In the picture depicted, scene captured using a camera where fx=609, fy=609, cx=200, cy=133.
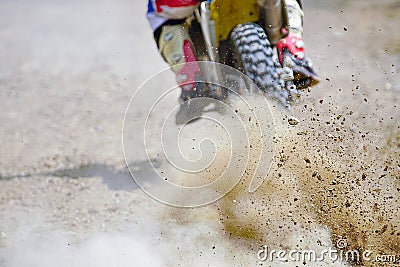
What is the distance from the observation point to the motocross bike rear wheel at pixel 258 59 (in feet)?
9.79

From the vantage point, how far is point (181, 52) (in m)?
3.23

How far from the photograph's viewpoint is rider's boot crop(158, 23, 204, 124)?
3.22 metres

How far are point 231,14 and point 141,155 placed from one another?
1.48 m

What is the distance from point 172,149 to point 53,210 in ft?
2.74

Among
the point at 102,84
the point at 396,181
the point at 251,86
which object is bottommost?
the point at 102,84

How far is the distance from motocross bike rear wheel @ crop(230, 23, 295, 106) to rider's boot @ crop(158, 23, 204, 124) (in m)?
0.26

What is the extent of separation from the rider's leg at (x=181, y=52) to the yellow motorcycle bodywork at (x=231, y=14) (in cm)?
25

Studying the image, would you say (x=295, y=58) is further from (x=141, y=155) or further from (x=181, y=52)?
(x=141, y=155)

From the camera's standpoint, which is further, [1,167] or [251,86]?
[1,167]

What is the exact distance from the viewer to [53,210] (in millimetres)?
3811

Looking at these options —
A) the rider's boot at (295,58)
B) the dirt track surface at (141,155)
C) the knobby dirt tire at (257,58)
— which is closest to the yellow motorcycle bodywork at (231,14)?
the knobby dirt tire at (257,58)

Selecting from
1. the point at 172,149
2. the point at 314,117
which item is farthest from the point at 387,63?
the point at 172,149

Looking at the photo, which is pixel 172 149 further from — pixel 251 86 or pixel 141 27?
pixel 141 27

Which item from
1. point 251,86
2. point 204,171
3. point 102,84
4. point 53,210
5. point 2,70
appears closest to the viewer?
point 251,86
